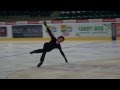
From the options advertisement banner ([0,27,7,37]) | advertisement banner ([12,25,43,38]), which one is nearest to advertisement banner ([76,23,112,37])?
advertisement banner ([12,25,43,38])

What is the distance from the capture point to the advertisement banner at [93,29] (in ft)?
53.6

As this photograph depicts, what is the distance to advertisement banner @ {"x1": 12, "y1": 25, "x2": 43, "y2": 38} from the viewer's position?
1742cm

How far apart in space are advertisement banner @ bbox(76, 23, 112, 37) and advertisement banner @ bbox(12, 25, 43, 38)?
7.35ft

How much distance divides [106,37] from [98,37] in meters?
0.45

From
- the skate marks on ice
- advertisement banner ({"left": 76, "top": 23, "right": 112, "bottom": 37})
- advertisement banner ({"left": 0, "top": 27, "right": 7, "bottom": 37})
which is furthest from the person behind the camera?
advertisement banner ({"left": 0, "top": 27, "right": 7, "bottom": 37})

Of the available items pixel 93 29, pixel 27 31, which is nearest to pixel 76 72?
pixel 93 29

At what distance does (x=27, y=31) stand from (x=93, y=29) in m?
3.80

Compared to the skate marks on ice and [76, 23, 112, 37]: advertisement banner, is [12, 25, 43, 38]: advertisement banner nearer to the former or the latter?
[76, 23, 112, 37]: advertisement banner

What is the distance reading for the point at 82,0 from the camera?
4777mm

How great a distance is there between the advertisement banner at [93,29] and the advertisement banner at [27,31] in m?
2.24

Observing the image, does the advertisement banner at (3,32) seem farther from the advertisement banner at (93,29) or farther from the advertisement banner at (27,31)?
the advertisement banner at (93,29)

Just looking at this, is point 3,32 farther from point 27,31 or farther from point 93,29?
point 93,29

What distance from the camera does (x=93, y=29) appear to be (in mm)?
16578
